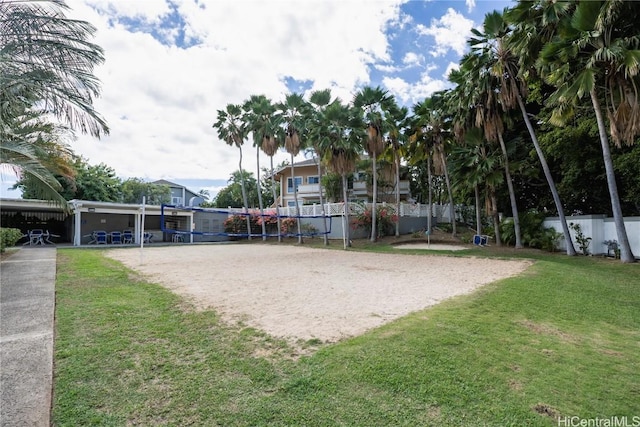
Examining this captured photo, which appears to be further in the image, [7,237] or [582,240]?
[7,237]

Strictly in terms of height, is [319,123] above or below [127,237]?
above

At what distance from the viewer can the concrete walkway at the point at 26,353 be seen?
2.63 meters

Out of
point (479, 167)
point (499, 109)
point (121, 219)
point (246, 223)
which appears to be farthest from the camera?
point (246, 223)

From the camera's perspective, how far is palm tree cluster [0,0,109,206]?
716 cm

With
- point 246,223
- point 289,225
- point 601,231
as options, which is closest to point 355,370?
point 601,231

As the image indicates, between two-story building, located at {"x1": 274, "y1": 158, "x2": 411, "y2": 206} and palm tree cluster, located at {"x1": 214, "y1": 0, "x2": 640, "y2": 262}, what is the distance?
18.8ft

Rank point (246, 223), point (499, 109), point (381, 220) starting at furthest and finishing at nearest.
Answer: point (246, 223) → point (381, 220) → point (499, 109)

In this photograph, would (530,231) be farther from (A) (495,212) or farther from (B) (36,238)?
(B) (36,238)

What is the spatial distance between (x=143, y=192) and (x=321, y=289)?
37121 mm

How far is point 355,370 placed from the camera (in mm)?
3287

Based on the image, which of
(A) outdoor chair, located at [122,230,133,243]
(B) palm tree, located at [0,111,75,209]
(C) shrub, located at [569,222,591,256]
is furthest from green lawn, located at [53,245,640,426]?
(A) outdoor chair, located at [122,230,133,243]

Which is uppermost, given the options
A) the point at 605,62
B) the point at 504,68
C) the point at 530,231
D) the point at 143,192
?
the point at 504,68

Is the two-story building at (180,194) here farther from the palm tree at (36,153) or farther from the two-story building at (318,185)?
the palm tree at (36,153)

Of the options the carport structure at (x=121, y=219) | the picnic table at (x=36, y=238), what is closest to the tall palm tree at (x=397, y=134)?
the carport structure at (x=121, y=219)
